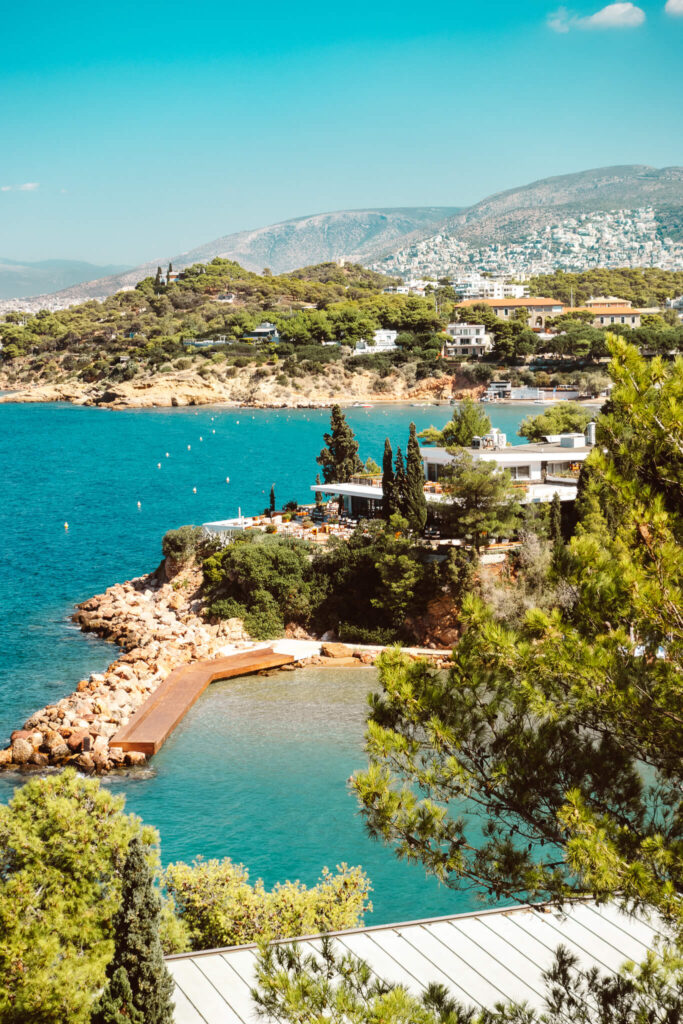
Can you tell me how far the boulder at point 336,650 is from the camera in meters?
21.4

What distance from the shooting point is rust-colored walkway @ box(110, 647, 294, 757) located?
56.2 feet

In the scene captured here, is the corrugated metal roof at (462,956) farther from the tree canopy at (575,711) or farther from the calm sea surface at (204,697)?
the calm sea surface at (204,697)

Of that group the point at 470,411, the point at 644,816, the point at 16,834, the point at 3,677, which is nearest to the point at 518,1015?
the point at 644,816

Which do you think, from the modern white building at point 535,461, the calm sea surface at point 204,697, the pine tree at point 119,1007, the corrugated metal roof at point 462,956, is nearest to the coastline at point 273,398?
the calm sea surface at point 204,697

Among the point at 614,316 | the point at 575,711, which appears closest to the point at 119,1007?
the point at 575,711

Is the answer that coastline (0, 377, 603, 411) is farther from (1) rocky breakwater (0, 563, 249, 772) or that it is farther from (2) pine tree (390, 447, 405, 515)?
(1) rocky breakwater (0, 563, 249, 772)

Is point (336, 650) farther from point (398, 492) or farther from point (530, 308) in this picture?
point (530, 308)

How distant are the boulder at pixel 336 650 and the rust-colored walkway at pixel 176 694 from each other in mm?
791

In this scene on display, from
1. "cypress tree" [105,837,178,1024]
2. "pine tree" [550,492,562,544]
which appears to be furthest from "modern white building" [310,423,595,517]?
"cypress tree" [105,837,178,1024]

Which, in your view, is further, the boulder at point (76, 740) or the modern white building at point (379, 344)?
the modern white building at point (379, 344)

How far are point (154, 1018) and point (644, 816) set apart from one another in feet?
12.5

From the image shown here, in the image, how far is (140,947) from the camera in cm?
689

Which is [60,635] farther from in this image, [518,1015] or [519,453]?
[518,1015]

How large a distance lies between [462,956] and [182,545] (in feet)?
65.6
